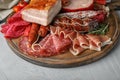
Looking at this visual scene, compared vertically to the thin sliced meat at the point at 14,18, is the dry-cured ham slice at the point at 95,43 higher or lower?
lower

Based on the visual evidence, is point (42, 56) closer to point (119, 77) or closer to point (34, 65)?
point (34, 65)

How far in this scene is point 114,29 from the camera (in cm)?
131

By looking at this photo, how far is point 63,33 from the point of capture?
1237mm

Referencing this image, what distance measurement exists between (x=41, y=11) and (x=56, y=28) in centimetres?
11

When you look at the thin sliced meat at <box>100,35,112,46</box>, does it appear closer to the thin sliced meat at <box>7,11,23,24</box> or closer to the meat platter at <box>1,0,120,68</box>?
the meat platter at <box>1,0,120,68</box>

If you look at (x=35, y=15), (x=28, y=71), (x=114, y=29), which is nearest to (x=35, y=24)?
(x=35, y=15)

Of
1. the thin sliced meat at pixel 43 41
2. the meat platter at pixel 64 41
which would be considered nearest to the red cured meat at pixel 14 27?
the meat platter at pixel 64 41

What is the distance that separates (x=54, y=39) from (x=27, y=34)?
0.14 metres

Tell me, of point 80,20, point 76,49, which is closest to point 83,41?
point 76,49

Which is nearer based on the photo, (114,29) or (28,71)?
(28,71)

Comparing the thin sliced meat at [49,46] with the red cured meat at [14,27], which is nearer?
the thin sliced meat at [49,46]

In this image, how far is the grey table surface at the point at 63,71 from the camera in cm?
114

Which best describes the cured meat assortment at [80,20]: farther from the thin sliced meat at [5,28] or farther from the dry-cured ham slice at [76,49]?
the thin sliced meat at [5,28]

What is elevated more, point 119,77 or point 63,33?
point 63,33
